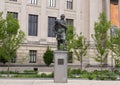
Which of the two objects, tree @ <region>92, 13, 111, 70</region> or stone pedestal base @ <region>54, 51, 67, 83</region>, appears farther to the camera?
tree @ <region>92, 13, 111, 70</region>

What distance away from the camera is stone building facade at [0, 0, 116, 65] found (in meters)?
43.3

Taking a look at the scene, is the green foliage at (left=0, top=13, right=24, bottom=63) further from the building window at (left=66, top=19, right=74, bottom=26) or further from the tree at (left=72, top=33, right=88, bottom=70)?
the building window at (left=66, top=19, right=74, bottom=26)

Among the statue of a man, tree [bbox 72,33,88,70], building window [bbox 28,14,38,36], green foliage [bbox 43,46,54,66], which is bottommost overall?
green foliage [bbox 43,46,54,66]

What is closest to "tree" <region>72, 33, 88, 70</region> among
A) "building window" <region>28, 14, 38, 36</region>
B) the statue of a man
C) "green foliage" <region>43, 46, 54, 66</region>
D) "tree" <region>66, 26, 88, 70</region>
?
"tree" <region>66, 26, 88, 70</region>

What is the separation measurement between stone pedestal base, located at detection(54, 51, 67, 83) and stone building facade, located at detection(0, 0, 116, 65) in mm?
20985

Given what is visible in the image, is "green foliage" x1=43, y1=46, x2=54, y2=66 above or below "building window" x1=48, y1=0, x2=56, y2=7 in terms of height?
below

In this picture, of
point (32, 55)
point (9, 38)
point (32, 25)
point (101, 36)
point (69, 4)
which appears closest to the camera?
point (9, 38)

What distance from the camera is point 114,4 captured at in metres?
53.3

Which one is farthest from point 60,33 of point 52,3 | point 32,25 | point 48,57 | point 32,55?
point 52,3

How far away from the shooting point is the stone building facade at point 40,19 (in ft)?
142

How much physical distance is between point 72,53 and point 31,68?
7450 mm

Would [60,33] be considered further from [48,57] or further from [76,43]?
[48,57]

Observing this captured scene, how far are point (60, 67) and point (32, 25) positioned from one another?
24554mm

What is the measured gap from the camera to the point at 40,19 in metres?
45.4
